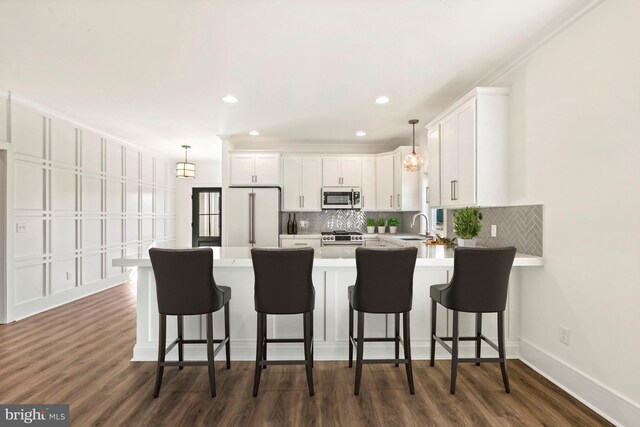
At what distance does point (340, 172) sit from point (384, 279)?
3.87 metres

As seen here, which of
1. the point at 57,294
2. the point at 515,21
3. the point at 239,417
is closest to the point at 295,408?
the point at 239,417

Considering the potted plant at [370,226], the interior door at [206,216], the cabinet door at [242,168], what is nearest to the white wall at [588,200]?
the potted plant at [370,226]

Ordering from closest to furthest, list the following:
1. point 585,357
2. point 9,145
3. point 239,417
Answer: point 239,417 → point 585,357 → point 9,145

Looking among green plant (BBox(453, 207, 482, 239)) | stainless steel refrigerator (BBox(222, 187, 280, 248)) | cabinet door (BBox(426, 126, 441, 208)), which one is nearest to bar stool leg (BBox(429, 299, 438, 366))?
green plant (BBox(453, 207, 482, 239))

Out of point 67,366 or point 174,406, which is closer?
point 174,406

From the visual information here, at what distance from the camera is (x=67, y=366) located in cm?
267

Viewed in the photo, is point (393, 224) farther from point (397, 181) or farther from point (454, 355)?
point (454, 355)

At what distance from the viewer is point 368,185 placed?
5.85 m

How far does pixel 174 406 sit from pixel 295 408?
0.82 meters

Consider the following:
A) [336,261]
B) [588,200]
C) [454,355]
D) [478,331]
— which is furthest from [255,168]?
[588,200]

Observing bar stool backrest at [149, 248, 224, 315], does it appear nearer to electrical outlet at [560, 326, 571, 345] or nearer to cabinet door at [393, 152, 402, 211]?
electrical outlet at [560, 326, 571, 345]

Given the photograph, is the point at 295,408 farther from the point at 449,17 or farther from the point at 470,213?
the point at 449,17

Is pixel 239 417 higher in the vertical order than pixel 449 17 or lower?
lower

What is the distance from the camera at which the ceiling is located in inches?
84.4
